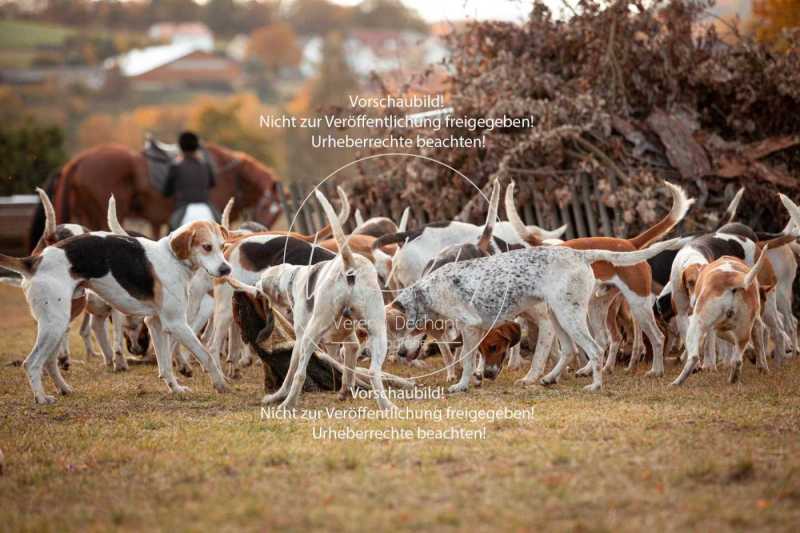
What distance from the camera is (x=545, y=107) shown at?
11727 millimetres

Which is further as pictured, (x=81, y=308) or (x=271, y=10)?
(x=271, y=10)

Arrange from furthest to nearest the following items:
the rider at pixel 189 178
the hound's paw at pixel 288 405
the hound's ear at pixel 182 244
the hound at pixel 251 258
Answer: the rider at pixel 189 178
the hound at pixel 251 258
the hound's ear at pixel 182 244
the hound's paw at pixel 288 405

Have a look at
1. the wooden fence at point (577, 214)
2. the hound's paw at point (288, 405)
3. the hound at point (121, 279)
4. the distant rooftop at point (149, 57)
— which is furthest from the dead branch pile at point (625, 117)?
the distant rooftop at point (149, 57)

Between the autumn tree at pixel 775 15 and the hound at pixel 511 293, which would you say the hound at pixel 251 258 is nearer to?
the hound at pixel 511 293

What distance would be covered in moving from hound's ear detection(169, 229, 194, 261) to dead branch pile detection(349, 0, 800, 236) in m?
4.44

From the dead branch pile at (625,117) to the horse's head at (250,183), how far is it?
4.53 metres

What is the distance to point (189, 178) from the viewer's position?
16078mm

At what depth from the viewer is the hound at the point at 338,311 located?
21.7 feet

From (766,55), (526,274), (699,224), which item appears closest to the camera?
(526,274)

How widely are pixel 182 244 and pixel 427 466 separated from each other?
10.3 ft

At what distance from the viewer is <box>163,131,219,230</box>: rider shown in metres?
16.0

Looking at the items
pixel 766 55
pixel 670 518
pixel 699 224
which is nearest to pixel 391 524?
pixel 670 518

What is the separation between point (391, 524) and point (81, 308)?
5.26 m

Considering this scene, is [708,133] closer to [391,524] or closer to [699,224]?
[699,224]
